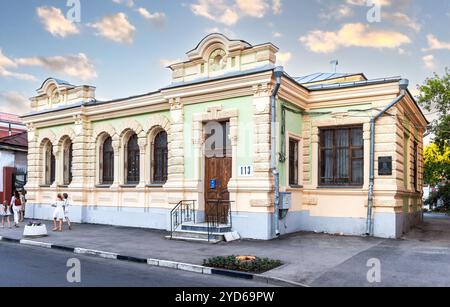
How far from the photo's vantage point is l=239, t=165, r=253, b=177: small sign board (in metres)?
14.4

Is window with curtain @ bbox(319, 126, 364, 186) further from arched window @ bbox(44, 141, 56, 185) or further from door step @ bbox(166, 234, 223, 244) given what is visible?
arched window @ bbox(44, 141, 56, 185)

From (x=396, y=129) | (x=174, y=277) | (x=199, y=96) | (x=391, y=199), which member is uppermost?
(x=199, y=96)

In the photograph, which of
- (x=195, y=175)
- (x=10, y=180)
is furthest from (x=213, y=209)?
(x=10, y=180)

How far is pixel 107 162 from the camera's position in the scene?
20094mm

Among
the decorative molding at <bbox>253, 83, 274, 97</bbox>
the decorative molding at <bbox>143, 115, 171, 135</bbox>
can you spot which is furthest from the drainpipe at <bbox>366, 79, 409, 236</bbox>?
the decorative molding at <bbox>143, 115, 171, 135</bbox>

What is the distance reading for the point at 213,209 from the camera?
15.6 meters

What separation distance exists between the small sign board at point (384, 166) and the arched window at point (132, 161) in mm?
9970

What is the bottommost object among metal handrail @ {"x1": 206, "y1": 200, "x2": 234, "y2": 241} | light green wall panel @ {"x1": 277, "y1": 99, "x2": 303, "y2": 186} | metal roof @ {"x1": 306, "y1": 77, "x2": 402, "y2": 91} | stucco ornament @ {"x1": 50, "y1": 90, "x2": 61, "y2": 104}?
metal handrail @ {"x1": 206, "y1": 200, "x2": 234, "y2": 241}

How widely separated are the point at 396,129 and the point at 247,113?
5.10 m

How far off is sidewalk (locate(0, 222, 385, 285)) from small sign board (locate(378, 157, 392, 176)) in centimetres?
227

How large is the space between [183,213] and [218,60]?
18.8ft

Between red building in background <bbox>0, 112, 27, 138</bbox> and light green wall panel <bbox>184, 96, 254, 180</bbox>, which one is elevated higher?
red building in background <bbox>0, 112, 27, 138</bbox>

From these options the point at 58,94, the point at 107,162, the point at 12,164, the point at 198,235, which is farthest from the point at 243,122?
the point at 12,164
